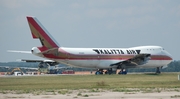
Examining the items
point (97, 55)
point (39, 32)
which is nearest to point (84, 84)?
point (39, 32)

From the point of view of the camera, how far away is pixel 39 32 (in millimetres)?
77750

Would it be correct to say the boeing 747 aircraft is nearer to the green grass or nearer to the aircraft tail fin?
the aircraft tail fin

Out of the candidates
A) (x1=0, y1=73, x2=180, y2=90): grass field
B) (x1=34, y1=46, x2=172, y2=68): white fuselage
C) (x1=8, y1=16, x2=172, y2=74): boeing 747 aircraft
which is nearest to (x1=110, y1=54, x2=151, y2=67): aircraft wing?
(x1=8, y1=16, x2=172, y2=74): boeing 747 aircraft

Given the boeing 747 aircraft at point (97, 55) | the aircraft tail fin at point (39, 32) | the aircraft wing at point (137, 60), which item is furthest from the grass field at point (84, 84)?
the aircraft wing at point (137, 60)

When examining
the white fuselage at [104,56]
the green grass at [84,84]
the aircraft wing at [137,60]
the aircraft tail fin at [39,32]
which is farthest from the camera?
the aircraft wing at [137,60]

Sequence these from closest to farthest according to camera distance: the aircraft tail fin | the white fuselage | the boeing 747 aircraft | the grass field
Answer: the grass field
the aircraft tail fin
the boeing 747 aircraft
the white fuselage

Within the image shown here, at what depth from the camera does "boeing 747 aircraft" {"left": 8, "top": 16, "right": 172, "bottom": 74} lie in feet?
257

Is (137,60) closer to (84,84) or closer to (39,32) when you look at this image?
(39,32)

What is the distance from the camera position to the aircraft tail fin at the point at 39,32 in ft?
254

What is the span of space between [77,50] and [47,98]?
49.4 m

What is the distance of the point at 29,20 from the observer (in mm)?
77625

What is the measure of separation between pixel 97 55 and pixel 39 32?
12.7 m

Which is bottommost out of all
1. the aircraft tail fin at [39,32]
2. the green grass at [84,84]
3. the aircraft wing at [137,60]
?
the green grass at [84,84]

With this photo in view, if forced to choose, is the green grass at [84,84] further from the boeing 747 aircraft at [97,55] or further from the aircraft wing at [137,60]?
the aircraft wing at [137,60]
